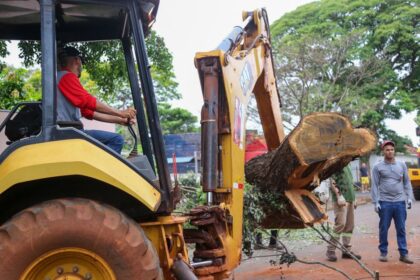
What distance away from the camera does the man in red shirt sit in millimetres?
3578

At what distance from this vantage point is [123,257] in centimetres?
308

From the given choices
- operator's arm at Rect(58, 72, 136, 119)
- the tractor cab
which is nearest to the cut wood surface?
the tractor cab

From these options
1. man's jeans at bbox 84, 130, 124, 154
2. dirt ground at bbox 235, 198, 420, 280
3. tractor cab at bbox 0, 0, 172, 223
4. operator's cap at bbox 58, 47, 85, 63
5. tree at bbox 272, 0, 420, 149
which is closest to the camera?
tractor cab at bbox 0, 0, 172, 223

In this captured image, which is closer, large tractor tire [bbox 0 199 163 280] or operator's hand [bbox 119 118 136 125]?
large tractor tire [bbox 0 199 163 280]

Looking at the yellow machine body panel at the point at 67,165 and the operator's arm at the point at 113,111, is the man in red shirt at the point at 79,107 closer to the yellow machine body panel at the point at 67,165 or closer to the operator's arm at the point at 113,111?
the operator's arm at the point at 113,111

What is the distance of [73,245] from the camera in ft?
10.00

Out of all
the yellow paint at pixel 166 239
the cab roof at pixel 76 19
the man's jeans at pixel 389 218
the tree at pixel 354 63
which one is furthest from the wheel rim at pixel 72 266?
the tree at pixel 354 63

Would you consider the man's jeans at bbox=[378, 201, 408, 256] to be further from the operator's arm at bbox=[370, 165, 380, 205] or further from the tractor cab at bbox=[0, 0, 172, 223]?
the tractor cab at bbox=[0, 0, 172, 223]

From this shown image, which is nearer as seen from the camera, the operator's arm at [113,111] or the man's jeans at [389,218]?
the operator's arm at [113,111]

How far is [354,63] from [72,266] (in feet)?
73.6

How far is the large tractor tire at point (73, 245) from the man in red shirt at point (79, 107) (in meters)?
0.68

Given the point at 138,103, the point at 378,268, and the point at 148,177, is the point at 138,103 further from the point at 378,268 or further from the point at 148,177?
the point at 378,268

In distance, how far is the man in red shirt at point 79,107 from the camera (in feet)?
11.7

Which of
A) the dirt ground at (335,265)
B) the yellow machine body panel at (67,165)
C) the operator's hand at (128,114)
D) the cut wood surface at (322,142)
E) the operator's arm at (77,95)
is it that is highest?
the operator's arm at (77,95)
